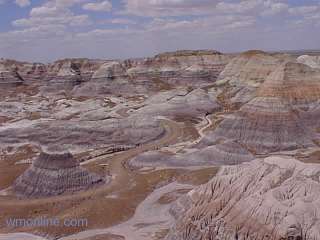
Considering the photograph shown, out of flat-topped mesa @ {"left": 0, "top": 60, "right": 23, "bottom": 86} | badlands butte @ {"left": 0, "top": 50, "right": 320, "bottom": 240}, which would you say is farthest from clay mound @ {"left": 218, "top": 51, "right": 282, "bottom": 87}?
flat-topped mesa @ {"left": 0, "top": 60, "right": 23, "bottom": 86}

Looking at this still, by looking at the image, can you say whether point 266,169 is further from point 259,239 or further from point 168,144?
point 168,144

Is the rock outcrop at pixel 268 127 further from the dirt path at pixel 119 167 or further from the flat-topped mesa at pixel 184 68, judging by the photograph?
the flat-topped mesa at pixel 184 68

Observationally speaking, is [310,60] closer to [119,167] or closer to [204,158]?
[204,158]

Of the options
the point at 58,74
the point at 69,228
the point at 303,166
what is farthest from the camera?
the point at 58,74

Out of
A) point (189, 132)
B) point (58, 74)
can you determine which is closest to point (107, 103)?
point (189, 132)

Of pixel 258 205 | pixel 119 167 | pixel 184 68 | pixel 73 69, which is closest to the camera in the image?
pixel 258 205

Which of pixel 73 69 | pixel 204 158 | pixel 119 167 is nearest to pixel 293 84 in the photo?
pixel 204 158

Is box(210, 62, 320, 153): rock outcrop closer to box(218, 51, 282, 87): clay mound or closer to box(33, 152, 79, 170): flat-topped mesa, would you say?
box(33, 152, 79, 170): flat-topped mesa
